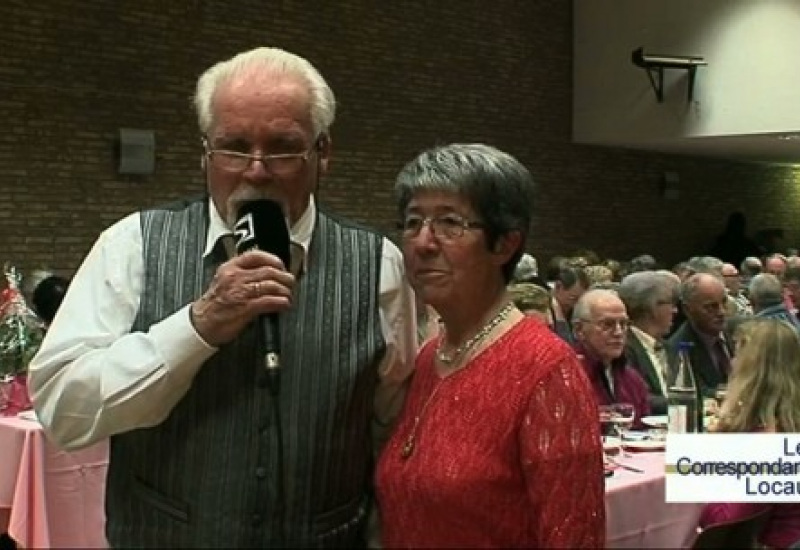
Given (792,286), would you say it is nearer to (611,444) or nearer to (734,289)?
(734,289)

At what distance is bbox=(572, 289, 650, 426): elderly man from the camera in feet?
13.0

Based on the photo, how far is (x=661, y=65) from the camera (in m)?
10.8

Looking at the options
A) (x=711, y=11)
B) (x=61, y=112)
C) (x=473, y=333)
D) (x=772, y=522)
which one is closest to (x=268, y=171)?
(x=473, y=333)

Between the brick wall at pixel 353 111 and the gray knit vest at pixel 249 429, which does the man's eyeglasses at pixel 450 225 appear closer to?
the gray knit vest at pixel 249 429

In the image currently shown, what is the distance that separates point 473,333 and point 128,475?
1.49 feet

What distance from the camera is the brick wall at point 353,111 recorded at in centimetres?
720

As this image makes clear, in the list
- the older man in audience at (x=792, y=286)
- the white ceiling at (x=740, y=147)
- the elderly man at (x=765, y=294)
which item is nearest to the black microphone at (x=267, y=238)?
the elderly man at (x=765, y=294)

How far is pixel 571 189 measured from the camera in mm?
11516

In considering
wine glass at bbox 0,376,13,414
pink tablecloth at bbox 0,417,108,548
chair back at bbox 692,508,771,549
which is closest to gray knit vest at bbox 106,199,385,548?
chair back at bbox 692,508,771,549

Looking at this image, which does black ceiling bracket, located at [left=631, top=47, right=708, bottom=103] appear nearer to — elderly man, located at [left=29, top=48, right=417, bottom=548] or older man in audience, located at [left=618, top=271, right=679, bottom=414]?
older man in audience, located at [left=618, top=271, right=679, bottom=414]

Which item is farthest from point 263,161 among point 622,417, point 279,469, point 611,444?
point 622,417

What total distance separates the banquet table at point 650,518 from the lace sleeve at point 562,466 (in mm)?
21

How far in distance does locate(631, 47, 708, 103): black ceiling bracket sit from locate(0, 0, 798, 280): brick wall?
0.88 meters

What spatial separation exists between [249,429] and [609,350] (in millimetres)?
2966
